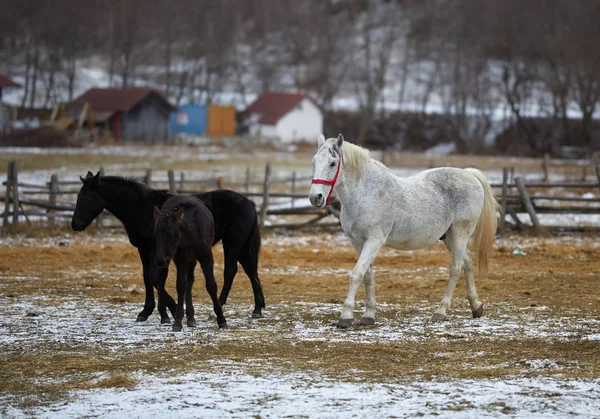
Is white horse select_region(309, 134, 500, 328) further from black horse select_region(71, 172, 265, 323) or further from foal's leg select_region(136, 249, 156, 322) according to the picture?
foal's leg select_region(136, 249, 156, 322)

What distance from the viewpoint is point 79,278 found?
1209 centimetres

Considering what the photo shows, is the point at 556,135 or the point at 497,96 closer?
the point at 556,135

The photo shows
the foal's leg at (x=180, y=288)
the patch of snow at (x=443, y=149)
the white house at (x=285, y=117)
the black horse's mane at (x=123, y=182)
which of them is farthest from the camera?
the white house at (x=285, y=117)

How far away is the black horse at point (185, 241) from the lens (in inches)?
315

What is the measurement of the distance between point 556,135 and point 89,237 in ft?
155

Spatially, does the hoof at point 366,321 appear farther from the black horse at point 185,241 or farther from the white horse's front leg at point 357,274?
the black horse at point 185,241

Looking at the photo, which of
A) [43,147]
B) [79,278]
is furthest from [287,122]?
[79,278]

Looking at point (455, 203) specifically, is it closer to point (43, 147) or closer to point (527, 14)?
point (43, 147)

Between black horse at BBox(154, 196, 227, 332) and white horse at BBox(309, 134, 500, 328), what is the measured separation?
116 cm

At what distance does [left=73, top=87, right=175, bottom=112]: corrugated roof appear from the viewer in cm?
5725

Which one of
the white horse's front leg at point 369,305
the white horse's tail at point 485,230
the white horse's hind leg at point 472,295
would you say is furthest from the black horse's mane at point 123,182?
the white horse's tail at point 485,230

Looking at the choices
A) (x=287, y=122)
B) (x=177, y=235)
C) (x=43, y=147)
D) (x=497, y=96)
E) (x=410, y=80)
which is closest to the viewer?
(x=177, y=235)

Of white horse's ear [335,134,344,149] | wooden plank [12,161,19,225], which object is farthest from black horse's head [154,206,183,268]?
wooden plank [12,161,19,225]

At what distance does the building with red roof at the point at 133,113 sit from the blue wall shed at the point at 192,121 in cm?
249
